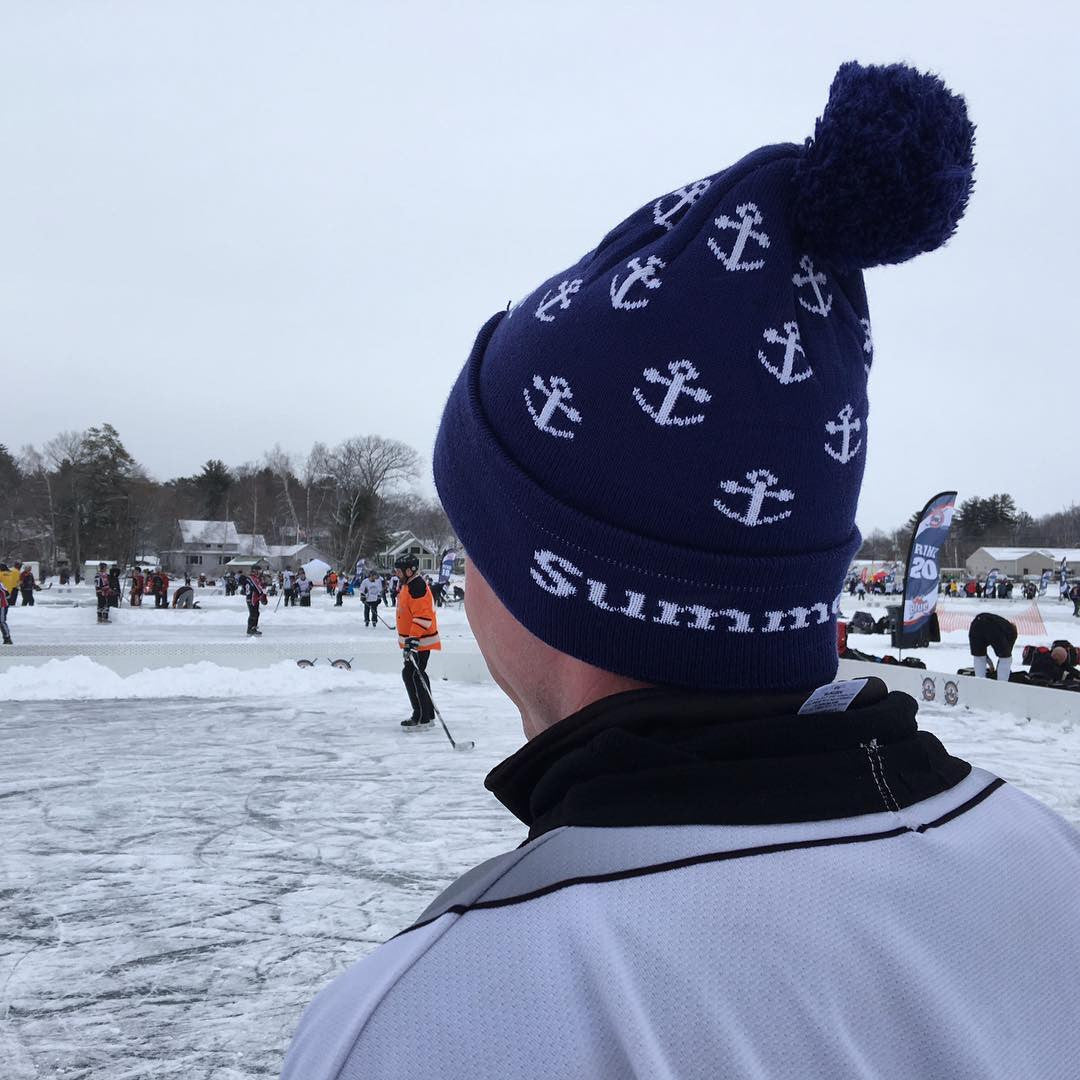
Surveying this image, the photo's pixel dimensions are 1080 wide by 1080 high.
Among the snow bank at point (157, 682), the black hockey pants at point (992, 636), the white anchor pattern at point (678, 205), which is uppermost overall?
the white anchor pattern at point (678, 205)

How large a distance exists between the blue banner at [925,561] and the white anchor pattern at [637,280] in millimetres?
16780

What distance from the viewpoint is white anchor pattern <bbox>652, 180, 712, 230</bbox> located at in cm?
102

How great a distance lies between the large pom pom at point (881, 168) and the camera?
937 millimetres

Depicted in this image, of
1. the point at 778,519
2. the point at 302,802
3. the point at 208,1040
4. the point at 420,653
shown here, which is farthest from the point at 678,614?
the point at 420,653

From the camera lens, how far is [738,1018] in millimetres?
608

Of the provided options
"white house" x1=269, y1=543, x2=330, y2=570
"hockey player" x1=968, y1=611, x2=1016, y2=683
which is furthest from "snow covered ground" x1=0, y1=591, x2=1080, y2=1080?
"white house" x1=269, y1=543, x2=330, y2=570

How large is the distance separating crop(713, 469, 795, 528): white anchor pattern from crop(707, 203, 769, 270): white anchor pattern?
23 centimetres

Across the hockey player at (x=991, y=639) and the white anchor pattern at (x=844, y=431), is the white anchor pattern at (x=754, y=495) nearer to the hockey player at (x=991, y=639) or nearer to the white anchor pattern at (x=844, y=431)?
the white anchor pattern at (x=844, y=431)

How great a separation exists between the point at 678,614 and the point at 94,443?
7716cm

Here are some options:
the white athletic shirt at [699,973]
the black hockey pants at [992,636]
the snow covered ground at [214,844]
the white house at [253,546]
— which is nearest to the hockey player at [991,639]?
the black hockey pants at [992,636]

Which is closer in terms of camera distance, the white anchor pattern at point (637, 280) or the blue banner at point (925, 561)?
the white anchor pattern at point (637, 280)

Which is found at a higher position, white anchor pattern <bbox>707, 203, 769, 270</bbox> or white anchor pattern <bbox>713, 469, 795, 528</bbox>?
white anchor pattern <bbox>707, 203, 769, 270</bbox>

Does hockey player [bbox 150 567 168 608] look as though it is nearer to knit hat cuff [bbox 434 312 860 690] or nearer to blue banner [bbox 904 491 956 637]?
blue banner [bbox 904 491 956 637]

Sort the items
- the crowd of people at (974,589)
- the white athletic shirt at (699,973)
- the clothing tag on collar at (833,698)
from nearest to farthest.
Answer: the white athletic shirt at (699,973), the clothing tag on collar at (833,698), the crowd of people at (974,589)
